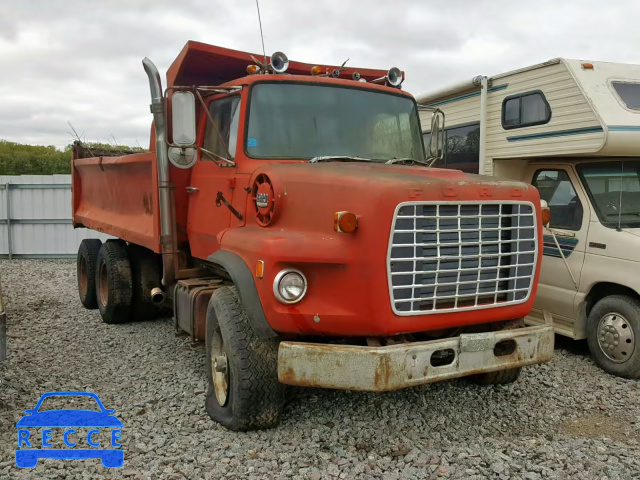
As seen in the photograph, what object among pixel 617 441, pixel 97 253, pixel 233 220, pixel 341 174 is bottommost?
pixel 617 441

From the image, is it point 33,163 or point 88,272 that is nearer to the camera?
point 88,272

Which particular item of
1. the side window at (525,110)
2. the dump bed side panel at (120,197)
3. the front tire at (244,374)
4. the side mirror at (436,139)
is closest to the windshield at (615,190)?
the side window at (525,110)

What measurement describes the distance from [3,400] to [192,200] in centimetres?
225

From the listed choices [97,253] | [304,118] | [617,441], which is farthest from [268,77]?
[97,253]

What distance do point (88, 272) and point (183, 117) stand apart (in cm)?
444

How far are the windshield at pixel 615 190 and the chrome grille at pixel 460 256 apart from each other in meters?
2.08

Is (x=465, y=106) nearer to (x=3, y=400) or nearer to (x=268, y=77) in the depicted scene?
(x=268, y=77)

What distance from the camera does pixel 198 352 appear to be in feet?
19.8

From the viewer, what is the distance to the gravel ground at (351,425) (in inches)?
144

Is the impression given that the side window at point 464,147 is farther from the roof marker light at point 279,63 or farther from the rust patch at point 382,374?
the rust patch at point 382,374

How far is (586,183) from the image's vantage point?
5836mm

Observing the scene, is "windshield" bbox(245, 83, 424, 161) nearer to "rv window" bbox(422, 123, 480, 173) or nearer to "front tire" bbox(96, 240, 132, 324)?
"rv window" bbox(422, 123, 480, 173)

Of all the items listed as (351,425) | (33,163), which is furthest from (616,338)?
(33,163)

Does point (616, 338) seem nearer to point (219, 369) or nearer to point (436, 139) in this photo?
point (436, 139)
